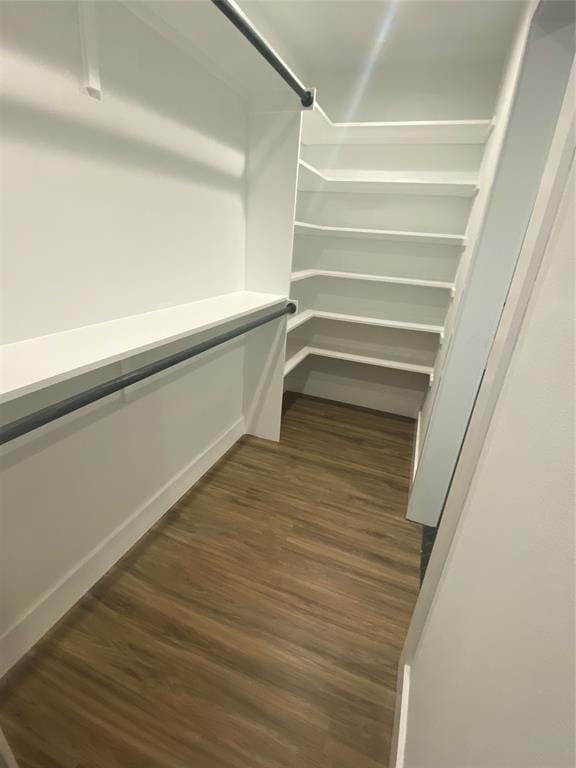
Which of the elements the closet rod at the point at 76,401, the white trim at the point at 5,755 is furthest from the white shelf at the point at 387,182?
the white trim at the point at 5,755

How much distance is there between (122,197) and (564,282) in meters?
1.31

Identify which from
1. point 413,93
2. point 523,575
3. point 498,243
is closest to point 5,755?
point 523,575

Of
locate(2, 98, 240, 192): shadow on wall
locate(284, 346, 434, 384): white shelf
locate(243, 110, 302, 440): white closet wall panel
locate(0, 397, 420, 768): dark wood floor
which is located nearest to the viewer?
locate(2, 98, 240, 192): shadow on wall

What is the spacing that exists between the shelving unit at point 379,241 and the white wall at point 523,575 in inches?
67.7

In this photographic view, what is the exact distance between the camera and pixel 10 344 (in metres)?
1.00

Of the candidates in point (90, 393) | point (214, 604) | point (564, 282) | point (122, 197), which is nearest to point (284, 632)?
point (214, 604)

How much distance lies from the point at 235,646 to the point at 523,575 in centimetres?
120

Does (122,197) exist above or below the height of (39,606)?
above

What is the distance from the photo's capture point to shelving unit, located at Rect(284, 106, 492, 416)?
234 centimetres

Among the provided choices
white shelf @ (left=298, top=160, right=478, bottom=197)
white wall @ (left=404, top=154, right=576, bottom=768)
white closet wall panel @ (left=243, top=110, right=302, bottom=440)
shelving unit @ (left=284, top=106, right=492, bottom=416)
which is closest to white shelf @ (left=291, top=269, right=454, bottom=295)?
shelving unit @ (left=284, top=106, right=492, bottom=416)

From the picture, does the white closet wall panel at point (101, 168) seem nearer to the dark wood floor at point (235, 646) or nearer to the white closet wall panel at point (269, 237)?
the white closet wall panel at point (269, 237)

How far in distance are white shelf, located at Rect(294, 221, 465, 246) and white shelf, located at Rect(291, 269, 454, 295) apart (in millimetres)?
256

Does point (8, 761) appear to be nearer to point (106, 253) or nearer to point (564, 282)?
point (106, 253)

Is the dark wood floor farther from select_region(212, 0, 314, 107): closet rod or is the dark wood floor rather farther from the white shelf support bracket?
select_region(212, 0, 314, 107): closet rod
